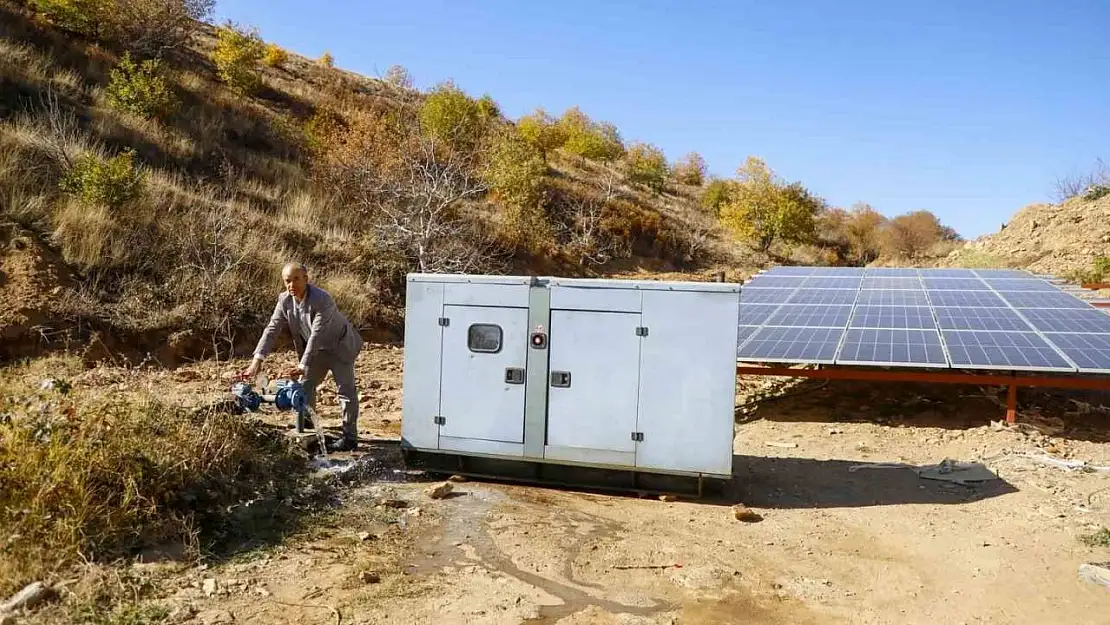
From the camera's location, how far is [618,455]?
7.67 meters

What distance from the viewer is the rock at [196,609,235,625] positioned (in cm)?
472

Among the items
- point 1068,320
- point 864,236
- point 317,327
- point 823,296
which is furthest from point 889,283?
point 864,236

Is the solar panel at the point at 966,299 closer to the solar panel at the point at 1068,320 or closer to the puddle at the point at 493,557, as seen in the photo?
the solar panel at the point at 1068,320

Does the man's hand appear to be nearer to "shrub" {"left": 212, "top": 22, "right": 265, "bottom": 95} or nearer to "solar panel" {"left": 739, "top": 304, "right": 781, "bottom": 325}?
"solar panel" {"left": 739, "top": 304, "right": 781, "bottom": 325}

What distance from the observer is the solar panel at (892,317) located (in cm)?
1217

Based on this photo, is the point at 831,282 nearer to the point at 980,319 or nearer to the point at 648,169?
the point at 980,319

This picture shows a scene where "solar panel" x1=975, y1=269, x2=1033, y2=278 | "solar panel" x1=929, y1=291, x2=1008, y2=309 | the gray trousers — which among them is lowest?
the gray trousers

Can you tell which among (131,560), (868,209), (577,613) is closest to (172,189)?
(131,560)

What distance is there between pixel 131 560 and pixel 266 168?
16.6 m

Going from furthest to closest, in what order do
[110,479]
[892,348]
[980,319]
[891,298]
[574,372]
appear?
[891,298] < [980,319] < [892,348] < [574,372] < [110,479]

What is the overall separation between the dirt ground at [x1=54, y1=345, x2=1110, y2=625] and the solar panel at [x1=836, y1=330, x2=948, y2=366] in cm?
114

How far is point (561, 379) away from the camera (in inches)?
306

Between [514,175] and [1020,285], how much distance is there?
16632mm

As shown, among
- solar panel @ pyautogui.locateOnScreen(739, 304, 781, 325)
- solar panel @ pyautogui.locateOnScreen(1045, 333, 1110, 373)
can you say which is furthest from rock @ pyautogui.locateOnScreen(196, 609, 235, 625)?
solar panel @ pyautogui.locateOnScreen(1045, 333, 1110, 373)
